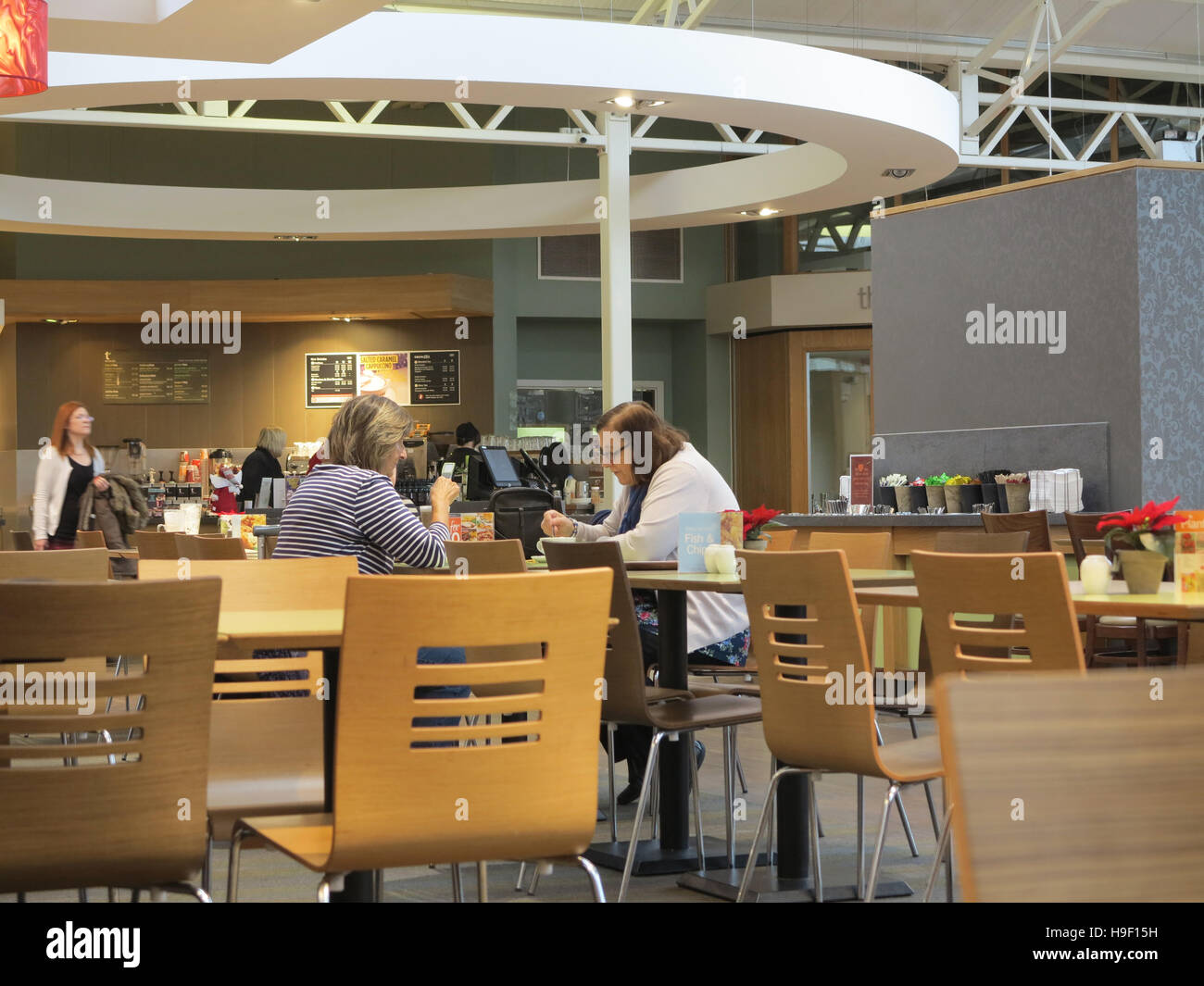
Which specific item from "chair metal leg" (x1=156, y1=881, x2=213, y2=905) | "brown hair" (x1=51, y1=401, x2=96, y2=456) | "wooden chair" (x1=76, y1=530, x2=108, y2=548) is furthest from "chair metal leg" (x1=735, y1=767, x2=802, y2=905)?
"brown hair" (x1=51, y1=401, x2=96, y2=456)

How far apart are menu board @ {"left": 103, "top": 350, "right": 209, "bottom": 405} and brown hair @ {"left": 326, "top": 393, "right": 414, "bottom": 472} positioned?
9.81 meters

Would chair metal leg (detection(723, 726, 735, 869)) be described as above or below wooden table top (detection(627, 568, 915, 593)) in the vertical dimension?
below

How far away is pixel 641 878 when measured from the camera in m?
3.85

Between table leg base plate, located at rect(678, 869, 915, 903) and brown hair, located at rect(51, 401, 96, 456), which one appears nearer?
table leg base plate, located at rect(678, 869, 915, 903)

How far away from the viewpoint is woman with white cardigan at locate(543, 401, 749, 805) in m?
4.57

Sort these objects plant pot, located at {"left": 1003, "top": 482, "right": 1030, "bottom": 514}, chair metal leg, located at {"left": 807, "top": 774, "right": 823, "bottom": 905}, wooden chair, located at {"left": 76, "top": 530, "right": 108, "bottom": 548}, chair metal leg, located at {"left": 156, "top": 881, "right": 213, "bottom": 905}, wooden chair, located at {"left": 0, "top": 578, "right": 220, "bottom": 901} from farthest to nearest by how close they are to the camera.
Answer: plant pot, located at {"left": 1003, "top": 482, "right": 1030, "bottom": 514} → wooden chair, located at {"left": 76, "top": 530, "right": 108, "bottom": 548} → chair metal leg, located at {"left": 807, "top": 774, "right": 823, "bottom": 905} → chair metal leg, located at {"left": 156, "top": 881, "right": 213, "bottom": 905} → wooden chair, located at {"left": 0, "top": 578, "right": 220, "bottom": 901}

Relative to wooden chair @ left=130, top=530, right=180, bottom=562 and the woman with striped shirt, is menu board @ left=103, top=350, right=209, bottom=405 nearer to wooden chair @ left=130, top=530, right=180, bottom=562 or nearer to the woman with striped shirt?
wooden chair @ left=130, top=530, right=180, bottom=562

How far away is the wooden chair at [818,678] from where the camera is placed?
293 cm

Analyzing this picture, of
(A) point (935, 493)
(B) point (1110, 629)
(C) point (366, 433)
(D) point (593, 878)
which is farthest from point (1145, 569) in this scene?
(A) point (935, 493)

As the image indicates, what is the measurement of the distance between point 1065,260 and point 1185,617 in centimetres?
568

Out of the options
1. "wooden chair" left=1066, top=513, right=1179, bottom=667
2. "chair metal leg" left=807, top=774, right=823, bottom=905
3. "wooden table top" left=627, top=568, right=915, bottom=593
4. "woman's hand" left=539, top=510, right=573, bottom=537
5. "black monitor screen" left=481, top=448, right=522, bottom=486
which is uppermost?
"black monitor screen" left=481, top=448, right=522, bottom=486

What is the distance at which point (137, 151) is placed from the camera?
507 inches

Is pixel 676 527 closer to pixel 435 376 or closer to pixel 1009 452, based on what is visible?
pixel 1009 452

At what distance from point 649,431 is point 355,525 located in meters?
1.45
